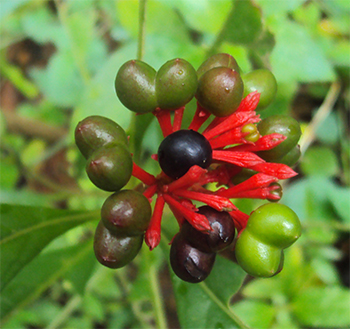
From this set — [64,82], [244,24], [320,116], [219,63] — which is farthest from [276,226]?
[64,82]

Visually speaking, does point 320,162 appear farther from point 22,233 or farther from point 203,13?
point 22,233

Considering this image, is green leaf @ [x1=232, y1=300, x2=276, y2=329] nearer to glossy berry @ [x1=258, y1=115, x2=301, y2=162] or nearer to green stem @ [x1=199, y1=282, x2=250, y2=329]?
green stem @ [x1=199, y1=282, x2=250, y2=329]

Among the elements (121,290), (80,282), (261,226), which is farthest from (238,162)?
(121,290)

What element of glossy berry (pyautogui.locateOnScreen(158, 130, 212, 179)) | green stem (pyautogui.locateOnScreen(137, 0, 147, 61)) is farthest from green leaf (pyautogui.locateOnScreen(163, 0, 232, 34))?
glossy berry (pyautogui.locateOnScreen(158, 130, 212, 179))

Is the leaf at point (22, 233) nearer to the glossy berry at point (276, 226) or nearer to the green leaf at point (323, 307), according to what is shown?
the glossy berry at point (276, 226)

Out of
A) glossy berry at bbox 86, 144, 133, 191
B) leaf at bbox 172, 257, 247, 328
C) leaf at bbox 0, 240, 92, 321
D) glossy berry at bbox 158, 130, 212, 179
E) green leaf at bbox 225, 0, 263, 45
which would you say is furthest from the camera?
leaf at bbox 0, 240, 92, 321

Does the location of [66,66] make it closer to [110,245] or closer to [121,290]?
[121,290]
